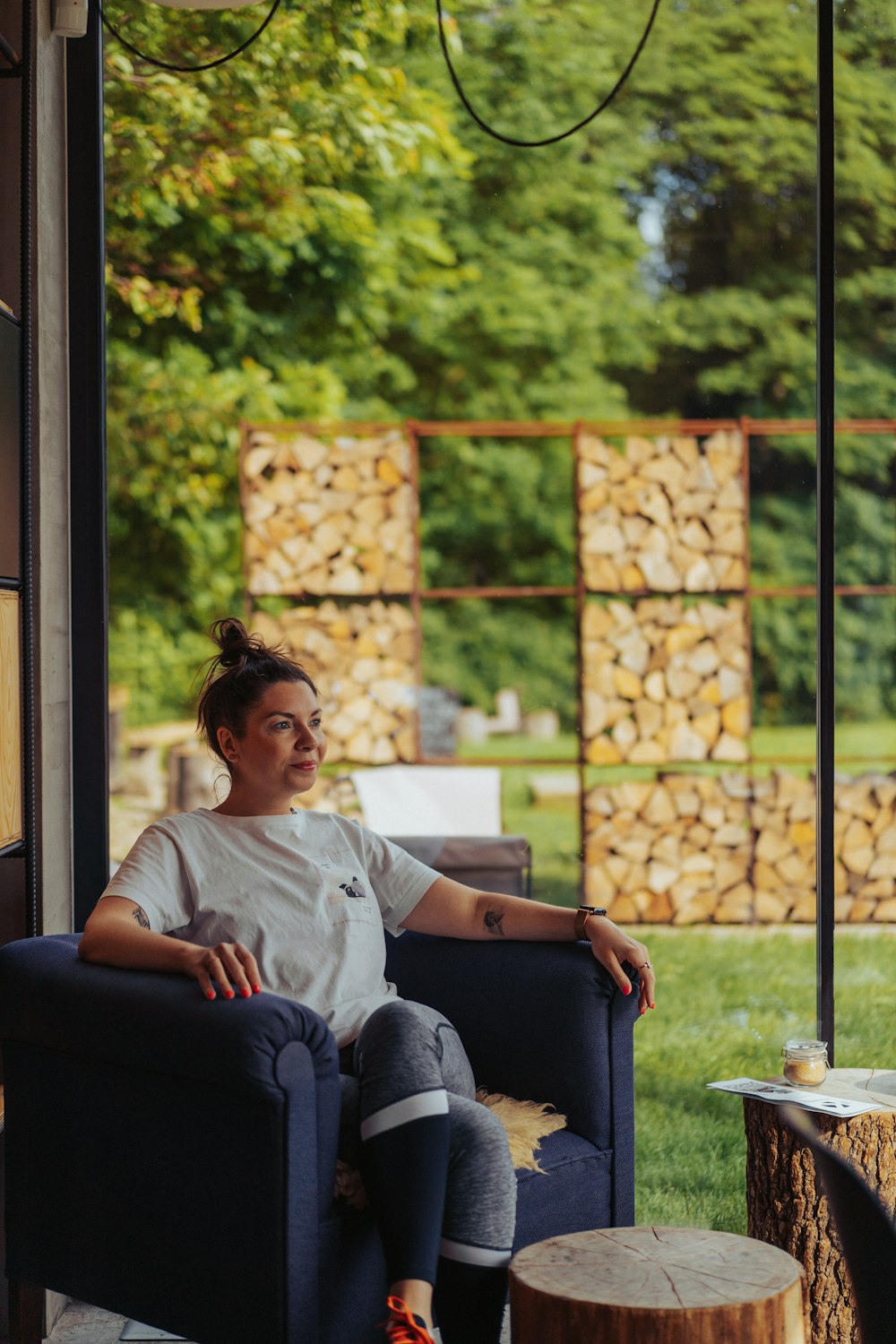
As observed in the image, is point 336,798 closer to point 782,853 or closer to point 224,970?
point 782,853

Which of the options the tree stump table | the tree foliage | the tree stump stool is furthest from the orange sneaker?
the tree foliage

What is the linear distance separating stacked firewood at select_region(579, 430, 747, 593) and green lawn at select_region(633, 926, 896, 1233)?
133 cm

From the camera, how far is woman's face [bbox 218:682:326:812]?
2.00 metres

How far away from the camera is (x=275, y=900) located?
1.92 metres

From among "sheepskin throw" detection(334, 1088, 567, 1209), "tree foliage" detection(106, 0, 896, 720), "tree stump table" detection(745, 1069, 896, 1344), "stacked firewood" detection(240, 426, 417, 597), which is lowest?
"tree stump table" detection(745, 1069, 896, 1344)

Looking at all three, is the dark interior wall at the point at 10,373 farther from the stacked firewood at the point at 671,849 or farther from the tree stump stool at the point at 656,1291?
the stacked firewood at the point at 671,849

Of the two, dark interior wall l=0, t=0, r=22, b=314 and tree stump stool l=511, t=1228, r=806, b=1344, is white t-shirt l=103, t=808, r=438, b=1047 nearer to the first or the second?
tree stump stool l=511, t=1228, r=806, b=1344

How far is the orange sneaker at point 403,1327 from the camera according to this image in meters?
1.55

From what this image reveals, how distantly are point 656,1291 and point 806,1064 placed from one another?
783 millimetres

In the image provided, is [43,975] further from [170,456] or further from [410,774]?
[170,456]

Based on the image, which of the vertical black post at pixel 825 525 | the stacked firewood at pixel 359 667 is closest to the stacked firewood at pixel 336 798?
the stacked firewood at pixel 359 667

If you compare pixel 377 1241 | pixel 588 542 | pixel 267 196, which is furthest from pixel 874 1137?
pixel 267 196

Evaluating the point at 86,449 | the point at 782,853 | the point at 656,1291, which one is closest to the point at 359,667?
the point at 782,853

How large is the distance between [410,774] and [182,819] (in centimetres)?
283
